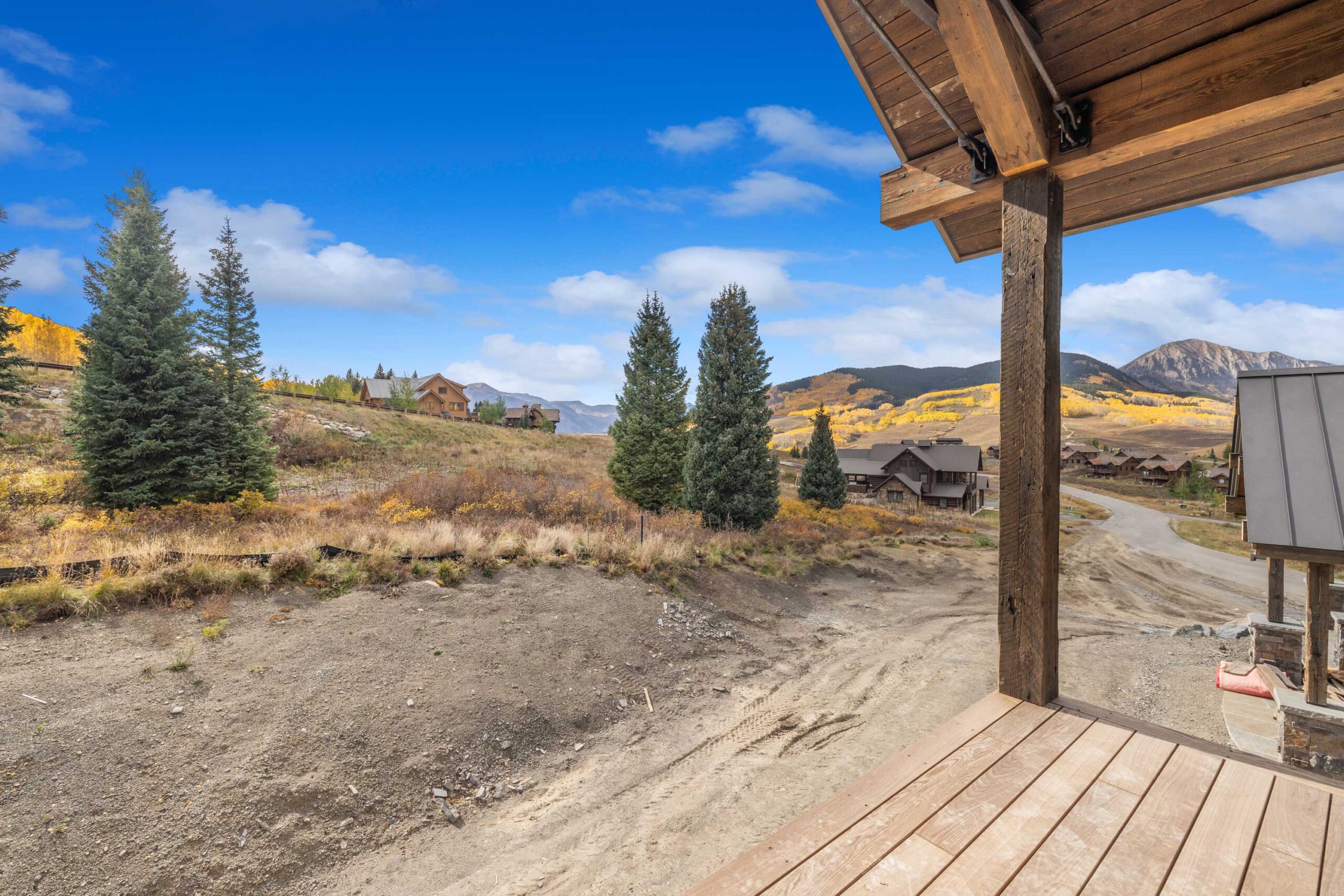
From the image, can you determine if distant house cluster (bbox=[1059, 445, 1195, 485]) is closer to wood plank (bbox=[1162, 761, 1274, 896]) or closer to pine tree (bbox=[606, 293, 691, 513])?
pine tree (bbox=[606, 293, 691, 513])

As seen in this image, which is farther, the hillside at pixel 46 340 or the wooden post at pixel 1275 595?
the hillside at pixel 46 340

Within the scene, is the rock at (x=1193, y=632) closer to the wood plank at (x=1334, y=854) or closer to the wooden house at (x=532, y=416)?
the wood plank at (x=1334, y=854)

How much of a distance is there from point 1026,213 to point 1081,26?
0.85m

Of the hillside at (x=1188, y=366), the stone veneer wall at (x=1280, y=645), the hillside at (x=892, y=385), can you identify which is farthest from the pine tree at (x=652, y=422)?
the hillside at (x=1188, y=366)

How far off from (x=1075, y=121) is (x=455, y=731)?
6972mm

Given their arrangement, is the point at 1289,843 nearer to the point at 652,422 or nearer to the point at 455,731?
the point at 455,731

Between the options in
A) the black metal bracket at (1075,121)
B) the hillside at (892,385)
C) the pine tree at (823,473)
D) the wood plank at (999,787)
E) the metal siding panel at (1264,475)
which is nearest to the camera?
the wood plank at (999,787)

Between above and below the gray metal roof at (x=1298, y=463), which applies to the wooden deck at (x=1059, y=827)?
below

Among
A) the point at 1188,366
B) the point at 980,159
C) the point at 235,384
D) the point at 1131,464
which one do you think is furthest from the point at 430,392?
the point at 1188,366

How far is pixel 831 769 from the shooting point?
5227 mm

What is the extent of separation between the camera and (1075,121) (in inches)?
107

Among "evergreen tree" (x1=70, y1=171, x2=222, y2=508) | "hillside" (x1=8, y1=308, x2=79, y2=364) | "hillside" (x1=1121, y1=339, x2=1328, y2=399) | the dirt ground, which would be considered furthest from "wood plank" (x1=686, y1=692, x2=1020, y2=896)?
"hillside" (x1=1121, y1=339, x2=1328, y2=399)

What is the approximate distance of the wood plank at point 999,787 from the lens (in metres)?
1.93

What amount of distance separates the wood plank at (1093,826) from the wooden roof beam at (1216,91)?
2975 mm
